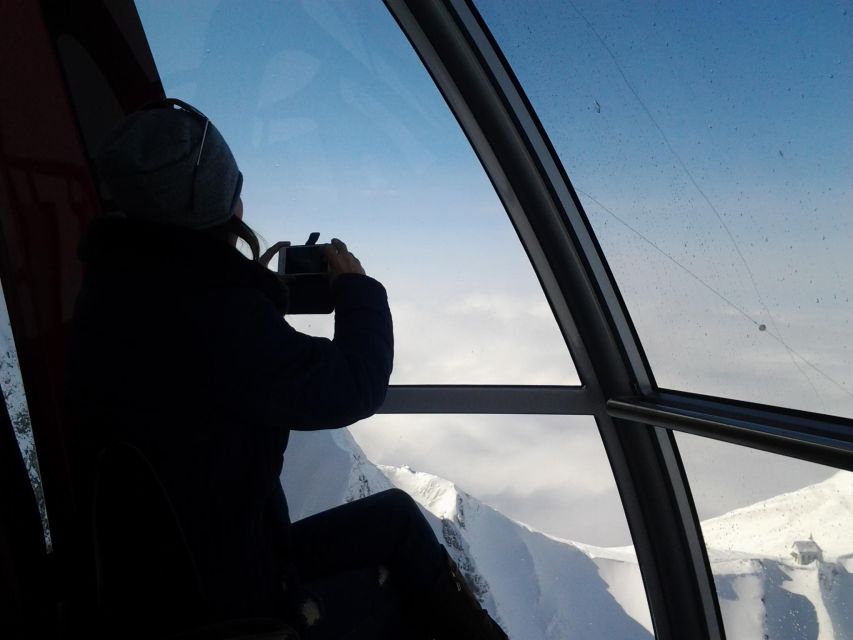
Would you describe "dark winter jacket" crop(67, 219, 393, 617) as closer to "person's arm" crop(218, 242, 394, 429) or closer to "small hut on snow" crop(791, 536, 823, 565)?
"person's arm" crop(218, 242, 394, 429)

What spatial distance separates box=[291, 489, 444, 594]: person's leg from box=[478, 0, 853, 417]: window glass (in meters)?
1.32

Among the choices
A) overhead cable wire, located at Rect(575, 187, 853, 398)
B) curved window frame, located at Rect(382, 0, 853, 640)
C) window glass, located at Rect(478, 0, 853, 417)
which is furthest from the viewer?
curved window frame, located at Rect(382, 0, 853, 640)

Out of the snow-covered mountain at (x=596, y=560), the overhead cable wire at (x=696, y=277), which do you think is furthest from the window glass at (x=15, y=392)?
the overhead cable wire at (x=696, y=277)

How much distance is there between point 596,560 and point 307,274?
8.96 feet

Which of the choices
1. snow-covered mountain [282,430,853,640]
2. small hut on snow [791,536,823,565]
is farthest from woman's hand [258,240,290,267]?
small hut on snow [791,536,823,565]

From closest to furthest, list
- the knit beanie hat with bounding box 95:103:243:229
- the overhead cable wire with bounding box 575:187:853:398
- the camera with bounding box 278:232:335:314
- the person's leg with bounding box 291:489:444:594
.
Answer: the knit beanie hat with bounding box 95:103:243:229, the person's leg with bounding box 291:489:444:594, the camera with bounding box 278:232:335:314, the overhead cable wire with bounding box 575:187:853:398

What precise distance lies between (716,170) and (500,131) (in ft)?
2.66

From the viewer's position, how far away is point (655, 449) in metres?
2.88

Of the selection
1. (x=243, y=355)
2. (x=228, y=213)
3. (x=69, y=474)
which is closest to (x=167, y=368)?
(x=243, y=355)

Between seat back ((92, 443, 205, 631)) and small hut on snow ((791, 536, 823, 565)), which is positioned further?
small hut on snow ((791, 536, 823, 565))

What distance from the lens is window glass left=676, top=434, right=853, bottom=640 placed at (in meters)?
2.59

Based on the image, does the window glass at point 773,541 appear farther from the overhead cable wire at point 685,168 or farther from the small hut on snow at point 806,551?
the overhead cable wire at point 685,168

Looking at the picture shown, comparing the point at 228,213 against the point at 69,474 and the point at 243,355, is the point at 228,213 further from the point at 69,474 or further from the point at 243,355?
the point at 69,474

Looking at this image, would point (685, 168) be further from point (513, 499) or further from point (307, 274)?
point (513, 499)
